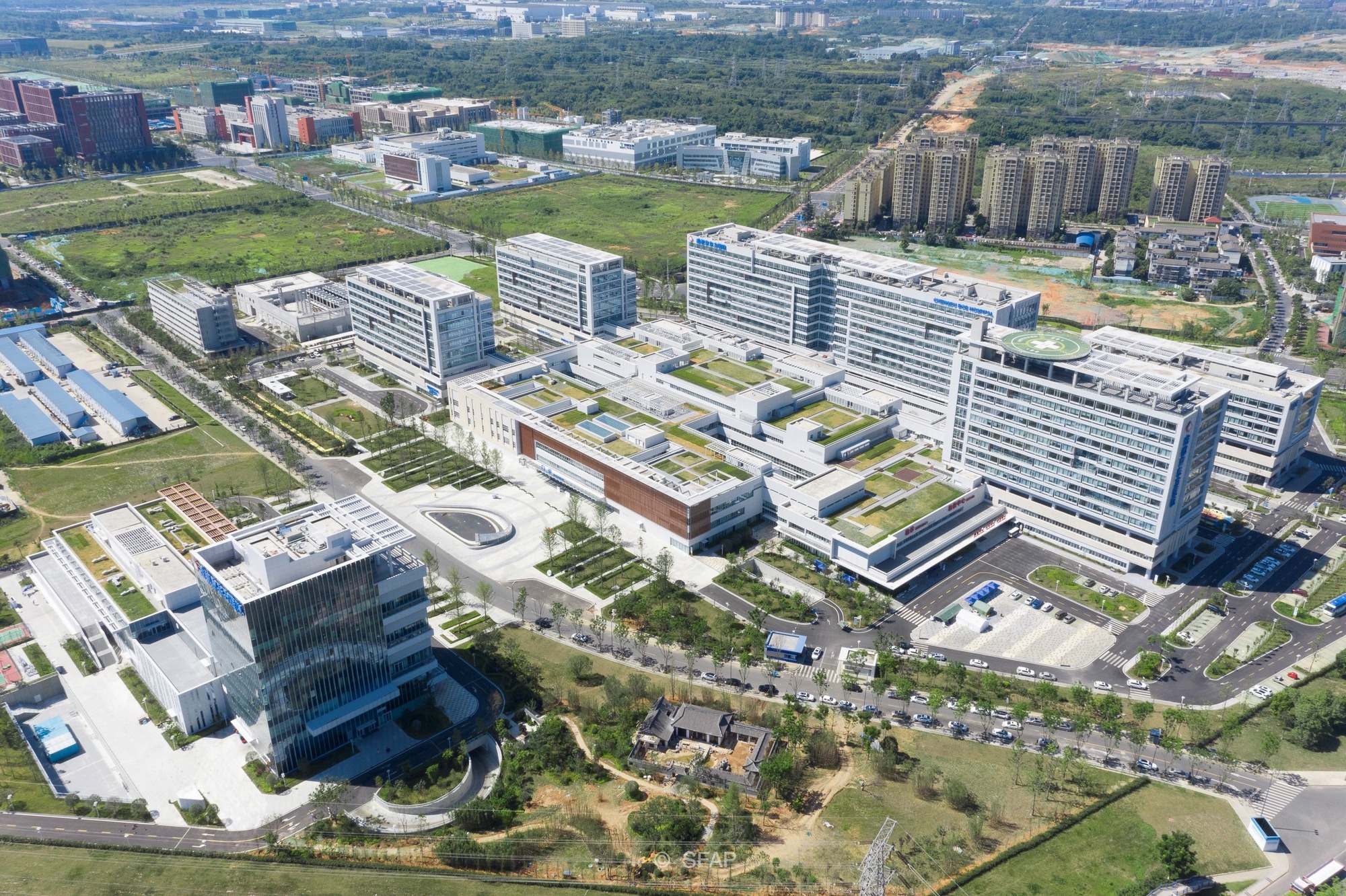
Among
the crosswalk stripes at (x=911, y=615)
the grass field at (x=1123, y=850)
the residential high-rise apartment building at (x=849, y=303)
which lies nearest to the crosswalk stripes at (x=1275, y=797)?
the grass field at (x=1123, y=850)

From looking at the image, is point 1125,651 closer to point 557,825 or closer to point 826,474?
point 826,474

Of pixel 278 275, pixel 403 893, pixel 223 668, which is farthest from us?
pixel 278 275

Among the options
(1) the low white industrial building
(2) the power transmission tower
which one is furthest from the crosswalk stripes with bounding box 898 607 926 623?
(1) the low white industrial building

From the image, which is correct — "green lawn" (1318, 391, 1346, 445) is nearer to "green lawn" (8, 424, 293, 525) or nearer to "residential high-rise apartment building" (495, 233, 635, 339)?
"residential high-rise apartment building" (495, 233, 635, 339)

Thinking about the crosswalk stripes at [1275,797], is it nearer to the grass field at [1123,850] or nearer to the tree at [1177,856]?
the grass field at [1123,850]

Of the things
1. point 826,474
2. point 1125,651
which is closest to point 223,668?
point 826,474

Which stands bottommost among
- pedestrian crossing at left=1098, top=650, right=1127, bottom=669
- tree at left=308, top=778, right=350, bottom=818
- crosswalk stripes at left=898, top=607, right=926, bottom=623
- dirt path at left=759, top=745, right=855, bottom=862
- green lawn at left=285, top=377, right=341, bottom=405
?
dirt path at left=759, top=745, right=855, bottom=862
